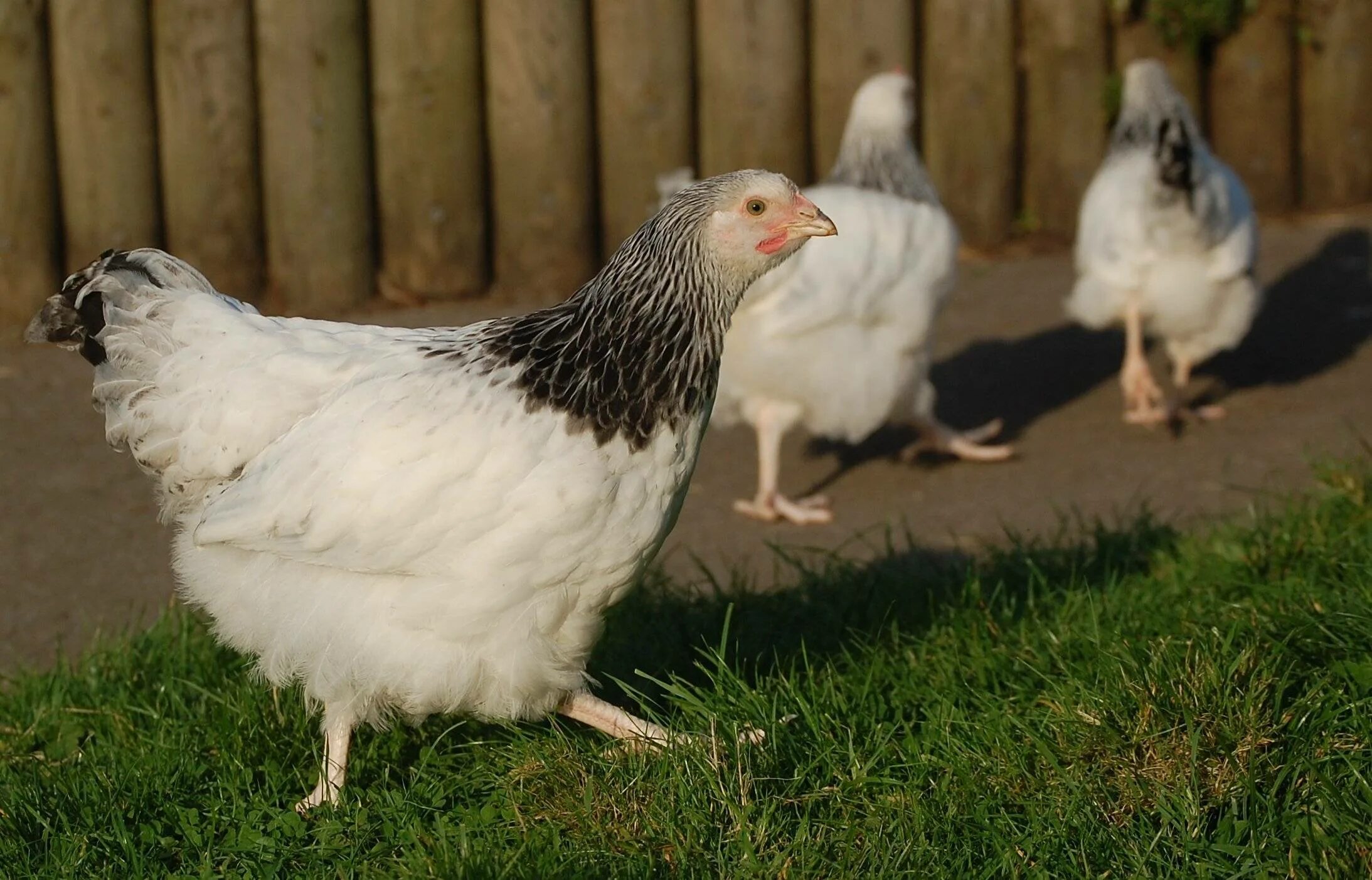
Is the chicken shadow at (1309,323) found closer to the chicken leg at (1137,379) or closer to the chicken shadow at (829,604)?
the chicken leg at (1137,379)

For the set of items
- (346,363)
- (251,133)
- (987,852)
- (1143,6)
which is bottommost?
(987,852)

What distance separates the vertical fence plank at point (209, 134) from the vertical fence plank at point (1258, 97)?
180 inches

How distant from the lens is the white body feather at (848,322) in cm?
561

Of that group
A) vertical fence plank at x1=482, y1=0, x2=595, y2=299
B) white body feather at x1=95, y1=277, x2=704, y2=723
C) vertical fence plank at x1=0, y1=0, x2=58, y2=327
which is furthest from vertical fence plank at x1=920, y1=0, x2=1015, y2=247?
white body feather at x1=95, y1=277, x2=704, y2=723

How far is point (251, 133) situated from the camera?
682 centimetres

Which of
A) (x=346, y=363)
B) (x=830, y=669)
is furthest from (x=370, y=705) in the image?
(x=830, y=669)

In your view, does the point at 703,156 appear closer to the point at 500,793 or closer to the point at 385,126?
the point at 385,126

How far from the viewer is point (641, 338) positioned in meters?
3.22

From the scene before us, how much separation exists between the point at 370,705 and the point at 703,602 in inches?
46.8

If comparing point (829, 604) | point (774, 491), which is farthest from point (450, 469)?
point (774, 491)

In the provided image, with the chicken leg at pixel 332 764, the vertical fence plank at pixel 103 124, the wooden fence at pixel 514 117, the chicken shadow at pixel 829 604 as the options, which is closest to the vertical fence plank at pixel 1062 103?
the wooden fence at pixel 514 117

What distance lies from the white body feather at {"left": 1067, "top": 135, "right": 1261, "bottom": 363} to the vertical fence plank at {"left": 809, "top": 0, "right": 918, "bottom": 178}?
130 cm

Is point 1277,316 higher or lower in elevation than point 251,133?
lower

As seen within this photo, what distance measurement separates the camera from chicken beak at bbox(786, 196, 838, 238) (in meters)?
3.29
